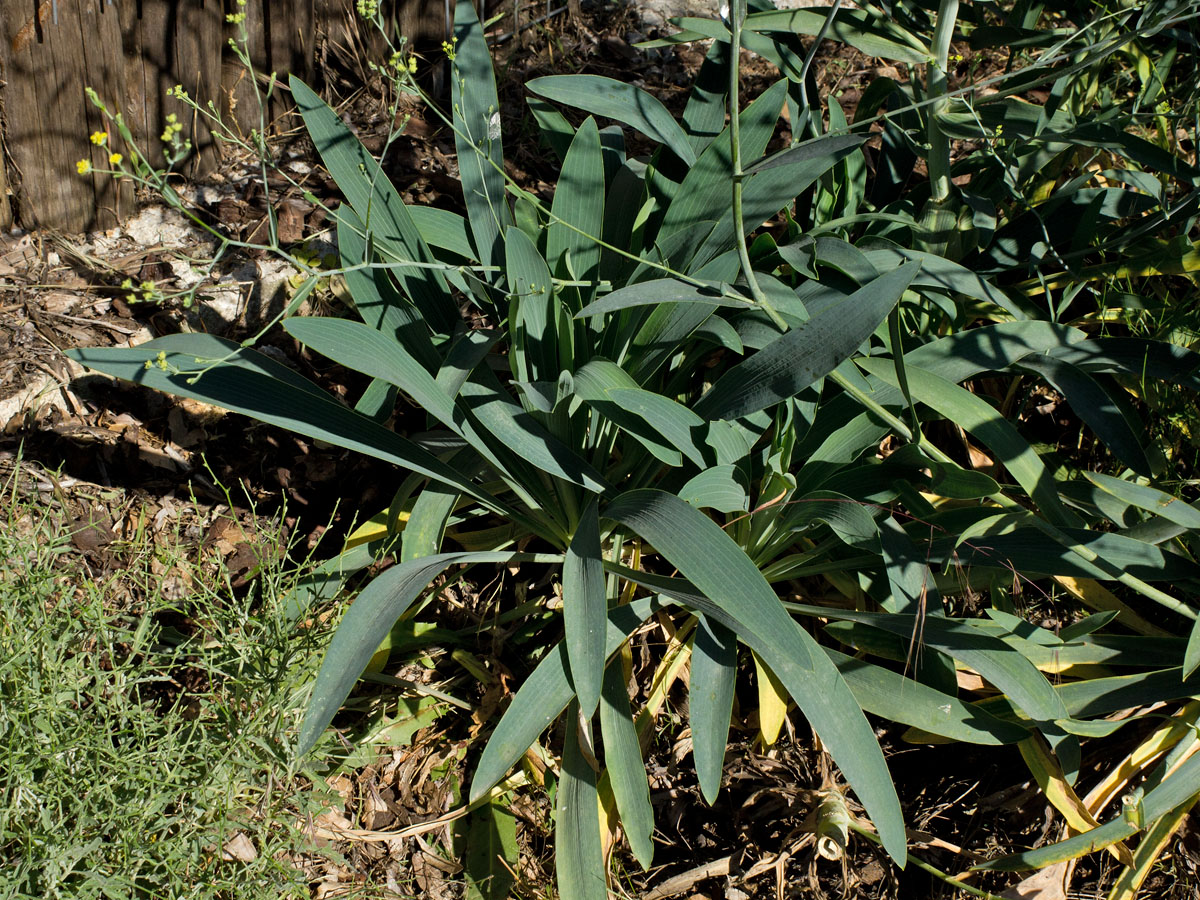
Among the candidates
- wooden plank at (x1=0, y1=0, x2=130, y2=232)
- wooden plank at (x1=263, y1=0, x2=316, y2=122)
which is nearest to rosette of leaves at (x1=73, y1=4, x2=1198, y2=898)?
wooden plank at (x1=0, y1=0, x2=130, y2=232)

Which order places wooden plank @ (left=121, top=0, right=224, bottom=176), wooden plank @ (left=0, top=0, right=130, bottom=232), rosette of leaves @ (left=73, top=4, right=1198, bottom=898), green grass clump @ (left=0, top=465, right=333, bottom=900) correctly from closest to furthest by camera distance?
green grass clump @ (left=0, top=465, right=333, bottom=900), rosette of leaves @ (left=73, top=4, right=1198, bottom=898), wooden plank @ (left=0, top=0, right=130, bottom=232), wooden plank @ (left=121, top=0, right=224, bottom=176)

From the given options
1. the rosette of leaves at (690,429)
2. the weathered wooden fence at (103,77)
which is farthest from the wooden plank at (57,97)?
the rosette of leaves at (690,429)

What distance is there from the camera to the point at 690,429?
4.90 feet

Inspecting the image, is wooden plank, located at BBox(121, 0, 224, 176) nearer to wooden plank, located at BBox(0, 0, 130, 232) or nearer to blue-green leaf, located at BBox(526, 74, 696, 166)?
Answer: wooden plank, located at BBox(0, 0, 130, 232)

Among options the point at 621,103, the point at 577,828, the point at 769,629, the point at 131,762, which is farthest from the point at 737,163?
the point at 131,762

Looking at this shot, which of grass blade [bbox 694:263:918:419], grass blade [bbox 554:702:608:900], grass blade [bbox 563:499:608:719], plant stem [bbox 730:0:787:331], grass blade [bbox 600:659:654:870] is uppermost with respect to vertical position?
plant stem [bbox 730:0:787:331]

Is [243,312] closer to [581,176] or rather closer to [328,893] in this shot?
[581,176]

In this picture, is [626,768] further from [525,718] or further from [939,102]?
[939,102]

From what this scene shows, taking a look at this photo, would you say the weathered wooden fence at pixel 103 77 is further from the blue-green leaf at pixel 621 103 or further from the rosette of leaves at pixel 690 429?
the blue-green leaf at pixel 621 103

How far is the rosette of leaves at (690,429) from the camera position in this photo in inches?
54.7

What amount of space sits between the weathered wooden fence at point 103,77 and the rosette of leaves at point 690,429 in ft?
2.46

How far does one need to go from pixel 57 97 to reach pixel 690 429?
1.64m

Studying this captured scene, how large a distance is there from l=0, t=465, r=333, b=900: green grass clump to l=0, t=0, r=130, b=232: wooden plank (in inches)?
40.8

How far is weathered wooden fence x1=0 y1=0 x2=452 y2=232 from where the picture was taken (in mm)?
1995
